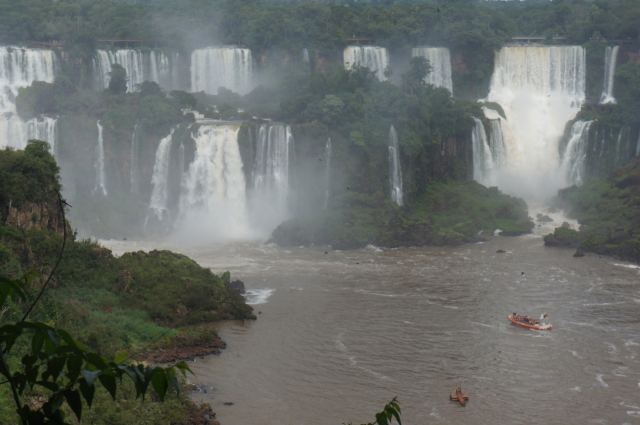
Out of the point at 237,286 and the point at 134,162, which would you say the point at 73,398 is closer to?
the point at 237,286

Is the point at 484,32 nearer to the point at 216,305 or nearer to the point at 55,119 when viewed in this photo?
the point at 55,119

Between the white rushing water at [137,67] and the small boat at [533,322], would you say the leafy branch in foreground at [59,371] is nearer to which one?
the small boat at [533,322]

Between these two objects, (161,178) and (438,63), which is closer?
(161,178)

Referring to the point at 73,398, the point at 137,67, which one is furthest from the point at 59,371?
the point at 137,67

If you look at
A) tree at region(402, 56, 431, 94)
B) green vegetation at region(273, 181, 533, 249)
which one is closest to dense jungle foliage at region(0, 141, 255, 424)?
green vegetation at region(273, 181, 533, 249)

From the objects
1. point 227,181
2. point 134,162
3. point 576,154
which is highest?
point 134,162

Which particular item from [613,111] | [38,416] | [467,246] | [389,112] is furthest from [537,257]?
[38,416]

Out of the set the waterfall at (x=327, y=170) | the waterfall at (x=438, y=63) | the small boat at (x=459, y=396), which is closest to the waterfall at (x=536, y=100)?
the waterfall at (x=438, y=63)
